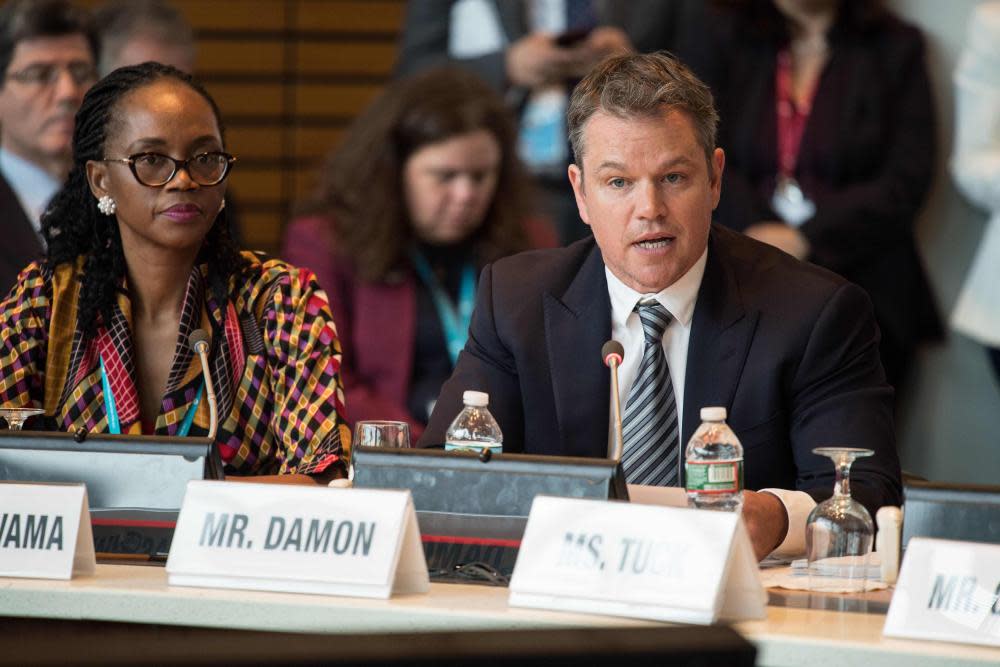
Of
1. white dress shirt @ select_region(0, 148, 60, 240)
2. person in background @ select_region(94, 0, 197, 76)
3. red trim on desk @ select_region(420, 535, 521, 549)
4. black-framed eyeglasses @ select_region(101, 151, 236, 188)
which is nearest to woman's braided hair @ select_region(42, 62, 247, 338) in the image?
black-framed eyeglasses @ select_region(101, 151, 236, 188)

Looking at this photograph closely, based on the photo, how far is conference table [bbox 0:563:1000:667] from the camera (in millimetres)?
1643

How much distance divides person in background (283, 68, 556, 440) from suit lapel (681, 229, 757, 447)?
193cm

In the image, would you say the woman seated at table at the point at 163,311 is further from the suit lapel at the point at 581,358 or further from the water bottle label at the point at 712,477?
the water bottle label at the point at 712,477

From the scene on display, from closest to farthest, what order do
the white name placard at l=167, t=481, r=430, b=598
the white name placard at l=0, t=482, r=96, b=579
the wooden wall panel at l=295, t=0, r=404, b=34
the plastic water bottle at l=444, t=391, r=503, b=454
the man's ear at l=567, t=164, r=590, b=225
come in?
the white name placard at l=167, t=481, r=430, b=598, the white name placard at l=0, t=482, r=96, b=579, the plastic water bottle at l=444, t=391, r=503, b=454, the man's ear at l=567, t=164, r=590, b=225, the wooden wall panel at l=295, t=0, r=404, b=34

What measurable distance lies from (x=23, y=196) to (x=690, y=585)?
3.16 metres

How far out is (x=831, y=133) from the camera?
448 centimetres

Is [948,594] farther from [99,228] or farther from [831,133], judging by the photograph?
[831,133]

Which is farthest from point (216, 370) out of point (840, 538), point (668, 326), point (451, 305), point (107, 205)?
point (451, 305)

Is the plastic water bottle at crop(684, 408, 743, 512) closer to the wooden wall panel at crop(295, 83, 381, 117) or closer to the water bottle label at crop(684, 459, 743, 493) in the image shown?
the water bottle label at crop(684, 459, 743, 493)

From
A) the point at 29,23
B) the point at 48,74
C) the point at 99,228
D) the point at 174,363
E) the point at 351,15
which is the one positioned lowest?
the point at 174,363

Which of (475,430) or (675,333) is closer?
(475,430)

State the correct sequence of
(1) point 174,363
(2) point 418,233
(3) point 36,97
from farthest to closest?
(2) point 418,233 → (3) point 36,97 → (1) point 174,363

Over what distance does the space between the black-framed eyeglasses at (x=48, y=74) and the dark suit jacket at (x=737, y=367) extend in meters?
2.14

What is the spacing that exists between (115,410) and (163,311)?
9.1 inches
